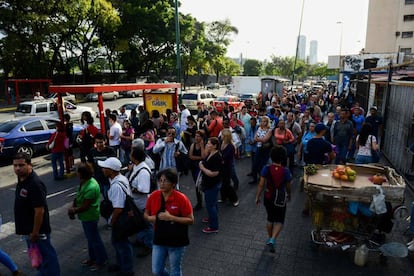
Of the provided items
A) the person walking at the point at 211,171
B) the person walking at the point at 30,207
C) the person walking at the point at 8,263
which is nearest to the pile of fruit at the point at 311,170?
the person walking at the point at 211,171

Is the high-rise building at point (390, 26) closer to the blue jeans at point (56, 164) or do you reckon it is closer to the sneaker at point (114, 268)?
the blue jeans at point (56, 164)

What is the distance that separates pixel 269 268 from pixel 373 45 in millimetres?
52323

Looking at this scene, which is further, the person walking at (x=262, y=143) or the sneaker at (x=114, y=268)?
the person walking at (x=262, y=143)

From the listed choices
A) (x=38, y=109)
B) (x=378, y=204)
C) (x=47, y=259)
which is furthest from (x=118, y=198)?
(x=38, y=109)

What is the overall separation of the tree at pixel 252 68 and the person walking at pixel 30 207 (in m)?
88.8

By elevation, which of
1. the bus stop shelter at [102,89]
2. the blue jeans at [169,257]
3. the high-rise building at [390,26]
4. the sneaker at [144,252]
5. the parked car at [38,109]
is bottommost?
the sneaker at [144,252]

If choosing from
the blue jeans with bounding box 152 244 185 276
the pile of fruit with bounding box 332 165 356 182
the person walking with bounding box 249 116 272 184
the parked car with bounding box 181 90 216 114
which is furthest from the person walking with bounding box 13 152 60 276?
the parked car with bounding box 181 90 216 114

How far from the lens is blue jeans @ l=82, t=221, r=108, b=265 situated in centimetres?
434

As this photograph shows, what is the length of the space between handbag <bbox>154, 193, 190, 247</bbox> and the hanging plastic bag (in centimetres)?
263

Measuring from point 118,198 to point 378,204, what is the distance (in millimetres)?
3427

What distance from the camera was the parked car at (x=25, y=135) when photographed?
1027 centimetres

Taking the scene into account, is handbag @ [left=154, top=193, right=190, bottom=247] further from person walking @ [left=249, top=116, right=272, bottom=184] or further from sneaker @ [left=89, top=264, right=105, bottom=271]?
person walking @ [left=249, top=116, right=272, bottom=184]

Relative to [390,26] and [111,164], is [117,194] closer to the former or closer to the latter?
[111,164]

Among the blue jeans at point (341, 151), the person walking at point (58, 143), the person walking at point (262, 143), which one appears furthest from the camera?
the blue jeans at point (341, 151)
